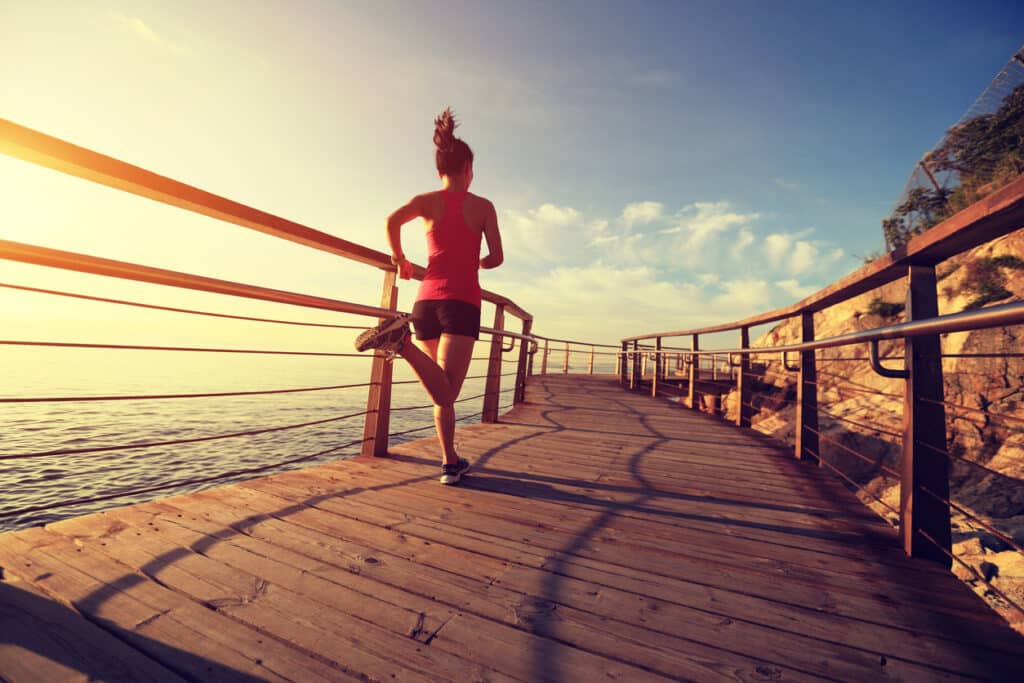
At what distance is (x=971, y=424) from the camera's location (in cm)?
758

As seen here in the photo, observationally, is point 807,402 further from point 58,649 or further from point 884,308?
point 884,308

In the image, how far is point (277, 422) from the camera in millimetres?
16828

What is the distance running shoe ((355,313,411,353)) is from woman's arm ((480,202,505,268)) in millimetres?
647

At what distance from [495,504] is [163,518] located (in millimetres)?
1361

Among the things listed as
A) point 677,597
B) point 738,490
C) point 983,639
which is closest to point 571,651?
point 677,597

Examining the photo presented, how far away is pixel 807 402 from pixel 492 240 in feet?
8.34

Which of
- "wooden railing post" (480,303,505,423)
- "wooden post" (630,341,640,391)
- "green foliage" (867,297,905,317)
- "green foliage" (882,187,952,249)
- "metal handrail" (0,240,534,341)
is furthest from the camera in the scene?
"green foliage" (882,187,952,249)

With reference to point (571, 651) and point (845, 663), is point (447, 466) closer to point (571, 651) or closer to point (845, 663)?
point (571, 651)

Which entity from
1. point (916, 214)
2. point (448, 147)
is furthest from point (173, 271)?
point (916, 214)

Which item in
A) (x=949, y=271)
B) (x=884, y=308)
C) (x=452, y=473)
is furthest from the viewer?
(x=884, y=308)

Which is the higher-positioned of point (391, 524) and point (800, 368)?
point (800, 368)

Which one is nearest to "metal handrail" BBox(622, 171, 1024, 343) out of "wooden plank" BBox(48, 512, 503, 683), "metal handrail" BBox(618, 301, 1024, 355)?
"metal handrail" BBox(618, 301, 1024, 355)

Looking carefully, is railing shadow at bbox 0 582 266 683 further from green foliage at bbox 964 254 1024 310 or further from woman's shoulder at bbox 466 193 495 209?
green foliage at bbox 964 254 1024 310

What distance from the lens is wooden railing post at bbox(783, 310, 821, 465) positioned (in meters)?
2.93
